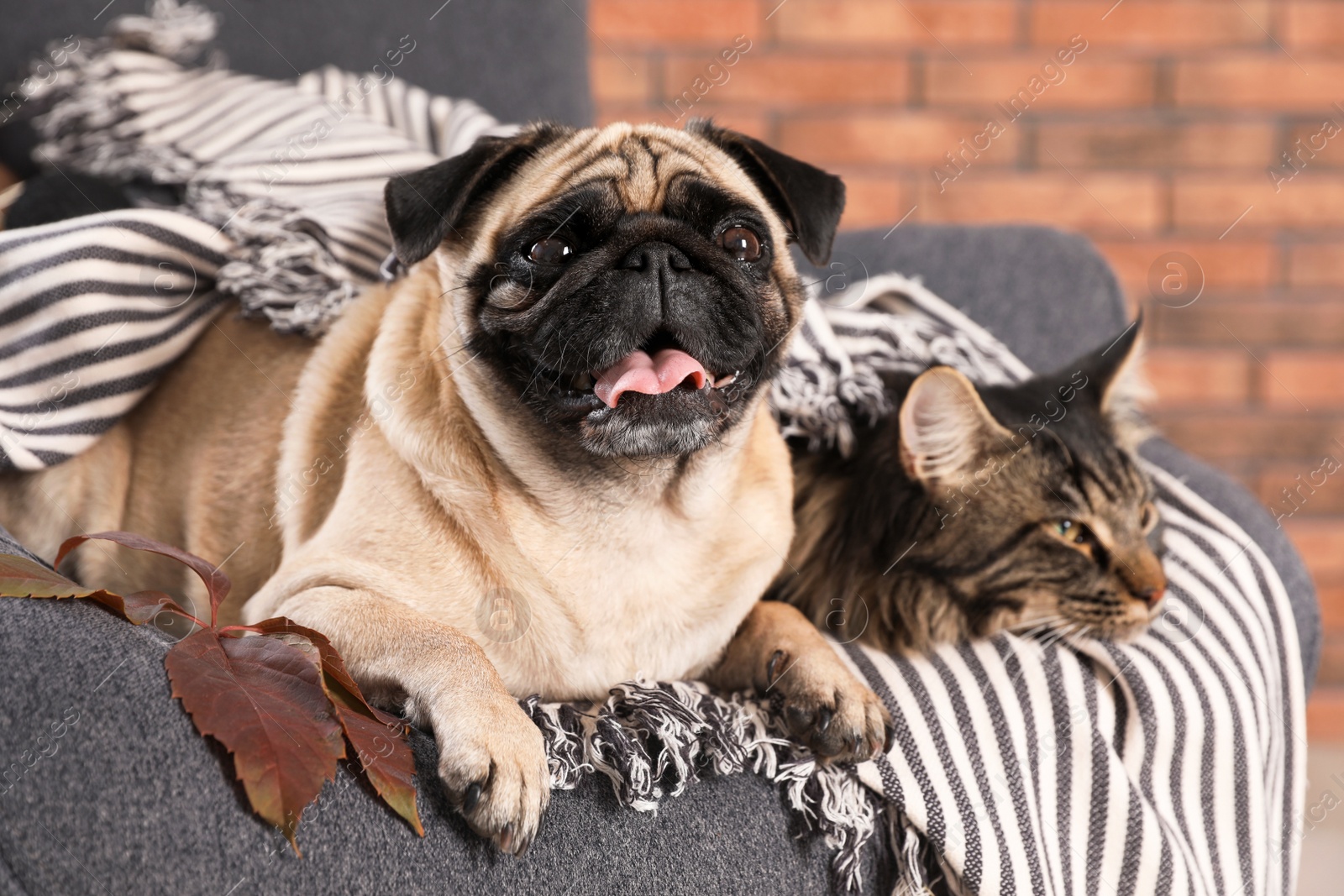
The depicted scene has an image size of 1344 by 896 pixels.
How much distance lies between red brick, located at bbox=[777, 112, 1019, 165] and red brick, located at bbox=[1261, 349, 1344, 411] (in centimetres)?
101

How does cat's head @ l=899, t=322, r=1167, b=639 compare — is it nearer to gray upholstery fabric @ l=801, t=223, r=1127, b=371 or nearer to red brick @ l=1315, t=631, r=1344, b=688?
gray upholstery fabric @ l=801, t=223, r=1127, b=371

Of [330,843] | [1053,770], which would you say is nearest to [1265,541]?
[1053,770]

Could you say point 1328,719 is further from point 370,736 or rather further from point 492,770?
point 370,736

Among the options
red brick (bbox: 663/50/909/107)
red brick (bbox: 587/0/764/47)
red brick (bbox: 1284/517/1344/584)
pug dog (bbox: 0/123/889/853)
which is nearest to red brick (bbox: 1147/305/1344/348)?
red brick (bbox: 1284/517/1344/584)

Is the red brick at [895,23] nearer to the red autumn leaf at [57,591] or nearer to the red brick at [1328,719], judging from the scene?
the red brick at [1328,719]

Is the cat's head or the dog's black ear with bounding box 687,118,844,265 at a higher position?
the dog's black ear with bounding box 687,118,844,265

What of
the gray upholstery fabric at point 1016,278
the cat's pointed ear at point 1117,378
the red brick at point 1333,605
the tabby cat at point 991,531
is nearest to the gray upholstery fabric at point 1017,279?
the gray upholstery fabric at point 1016,278

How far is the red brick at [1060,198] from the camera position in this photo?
2.98 meters

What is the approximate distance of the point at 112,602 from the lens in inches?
38.7

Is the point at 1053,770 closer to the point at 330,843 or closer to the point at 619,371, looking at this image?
the point at 619,371

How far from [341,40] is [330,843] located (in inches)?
74.3

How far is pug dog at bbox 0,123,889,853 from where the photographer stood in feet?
3.98

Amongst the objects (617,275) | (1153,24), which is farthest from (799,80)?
(617,275)

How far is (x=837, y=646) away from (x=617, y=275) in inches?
25.4
